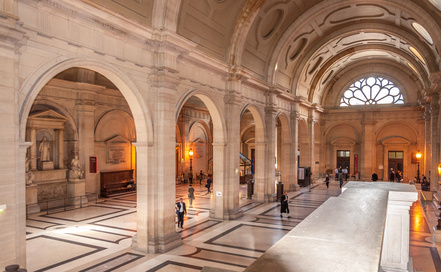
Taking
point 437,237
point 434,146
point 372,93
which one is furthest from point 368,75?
point 437,237

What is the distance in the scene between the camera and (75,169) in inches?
688

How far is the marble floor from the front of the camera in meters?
9.31

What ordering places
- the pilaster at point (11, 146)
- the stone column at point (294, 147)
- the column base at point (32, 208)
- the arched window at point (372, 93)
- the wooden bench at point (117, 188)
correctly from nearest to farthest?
the pilaster at point (11, 146), the column base at point (32, 208), the wooden bench at point (117, 188), the stone column at point (294, 147), the arched window at point (372, 93)

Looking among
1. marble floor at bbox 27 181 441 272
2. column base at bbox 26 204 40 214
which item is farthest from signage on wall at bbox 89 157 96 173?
column base at bbox 26 204 40 214

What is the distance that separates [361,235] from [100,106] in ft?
59.6

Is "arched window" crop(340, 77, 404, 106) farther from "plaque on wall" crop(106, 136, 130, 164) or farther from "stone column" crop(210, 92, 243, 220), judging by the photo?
"plaque on wall" crop(106, 136, 130, 164)

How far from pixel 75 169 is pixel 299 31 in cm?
1492

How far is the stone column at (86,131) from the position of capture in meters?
17.9

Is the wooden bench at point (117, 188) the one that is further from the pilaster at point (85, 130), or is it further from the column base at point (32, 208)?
the column base at point (32, 208)

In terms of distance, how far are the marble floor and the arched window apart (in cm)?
1691

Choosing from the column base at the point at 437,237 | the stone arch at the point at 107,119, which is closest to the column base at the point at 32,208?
the stone arch at the point at 107,119

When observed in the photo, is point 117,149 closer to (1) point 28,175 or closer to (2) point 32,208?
(1) point 28,175

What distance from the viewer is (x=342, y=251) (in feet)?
10.4

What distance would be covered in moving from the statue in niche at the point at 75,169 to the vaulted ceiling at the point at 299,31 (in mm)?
9451
